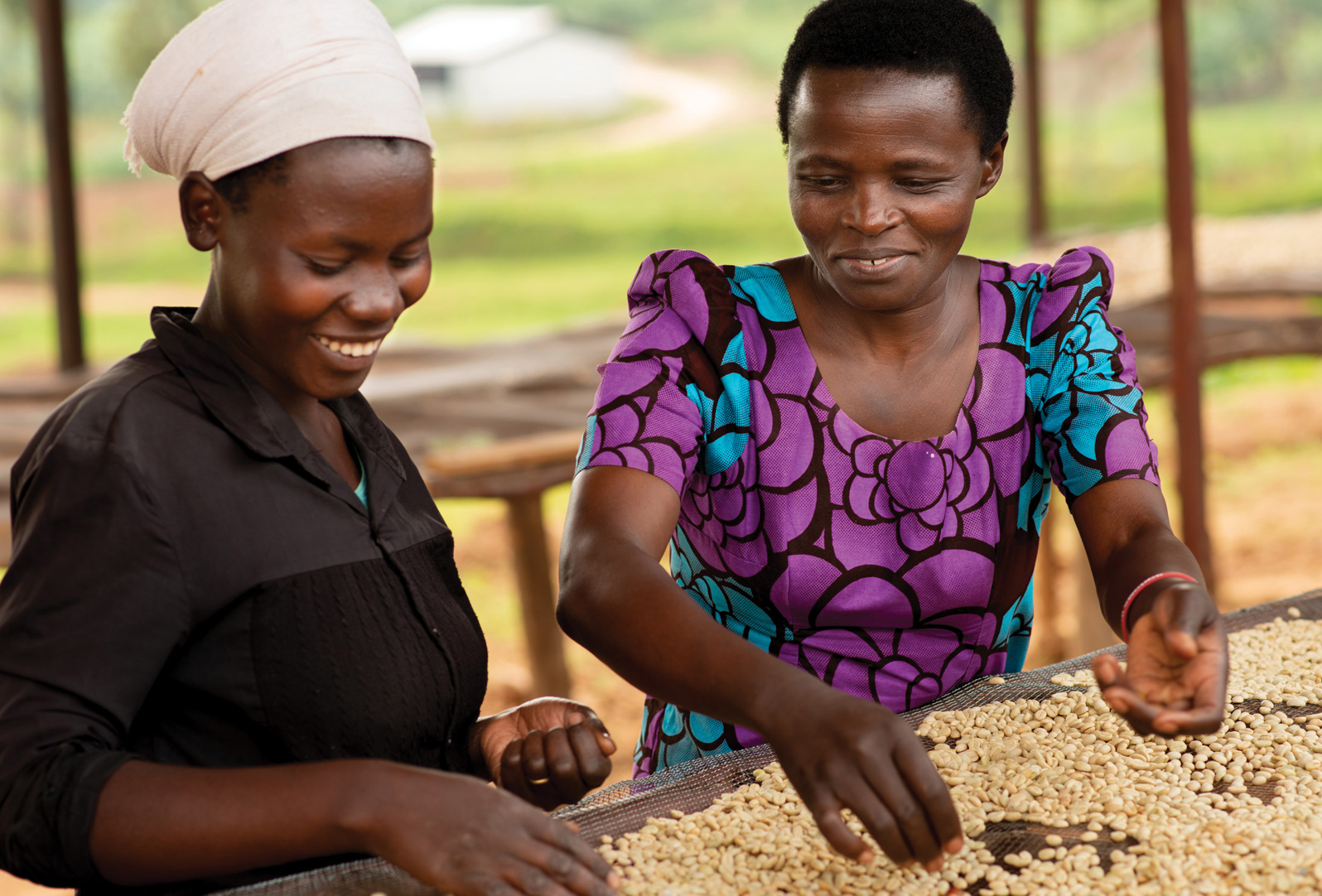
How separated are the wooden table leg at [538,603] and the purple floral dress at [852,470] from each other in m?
3.17

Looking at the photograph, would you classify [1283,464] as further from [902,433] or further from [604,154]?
[902,433]

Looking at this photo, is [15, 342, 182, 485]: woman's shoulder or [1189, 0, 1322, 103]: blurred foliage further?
[1189, 0, 1322, 103]: blurred foliage

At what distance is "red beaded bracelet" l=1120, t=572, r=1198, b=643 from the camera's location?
1.68 metres

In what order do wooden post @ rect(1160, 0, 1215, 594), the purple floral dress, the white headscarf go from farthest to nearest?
wooden post @ rect(1160, 0, 1215, 594)
the purple floral dress
the white headscarf

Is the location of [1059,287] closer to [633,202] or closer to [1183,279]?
[1183,279]

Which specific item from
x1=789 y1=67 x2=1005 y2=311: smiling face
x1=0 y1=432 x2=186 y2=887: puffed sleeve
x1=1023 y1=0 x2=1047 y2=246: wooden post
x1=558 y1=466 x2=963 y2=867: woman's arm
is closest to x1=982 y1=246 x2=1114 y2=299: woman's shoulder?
x1=789 y1=67 x2=1005 y2=311: smiling face

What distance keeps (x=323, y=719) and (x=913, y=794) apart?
0.63 m

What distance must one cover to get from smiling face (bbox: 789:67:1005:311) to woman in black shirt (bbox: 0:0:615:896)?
0.61 m

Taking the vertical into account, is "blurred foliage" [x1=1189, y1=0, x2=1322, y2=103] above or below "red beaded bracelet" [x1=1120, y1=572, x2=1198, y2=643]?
above

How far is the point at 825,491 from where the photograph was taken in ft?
6.26

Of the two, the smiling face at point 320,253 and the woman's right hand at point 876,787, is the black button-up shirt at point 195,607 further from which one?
the woman's right hand at point 876,787

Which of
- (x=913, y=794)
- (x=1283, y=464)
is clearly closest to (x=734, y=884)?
(x=913, y=794)

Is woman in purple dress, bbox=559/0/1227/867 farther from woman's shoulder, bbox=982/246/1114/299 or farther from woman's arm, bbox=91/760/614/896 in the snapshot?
woman's arm, bbox=91/760/614/896

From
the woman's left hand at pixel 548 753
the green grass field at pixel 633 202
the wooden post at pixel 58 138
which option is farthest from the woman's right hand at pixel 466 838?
the green grass field at pixel 633 202
